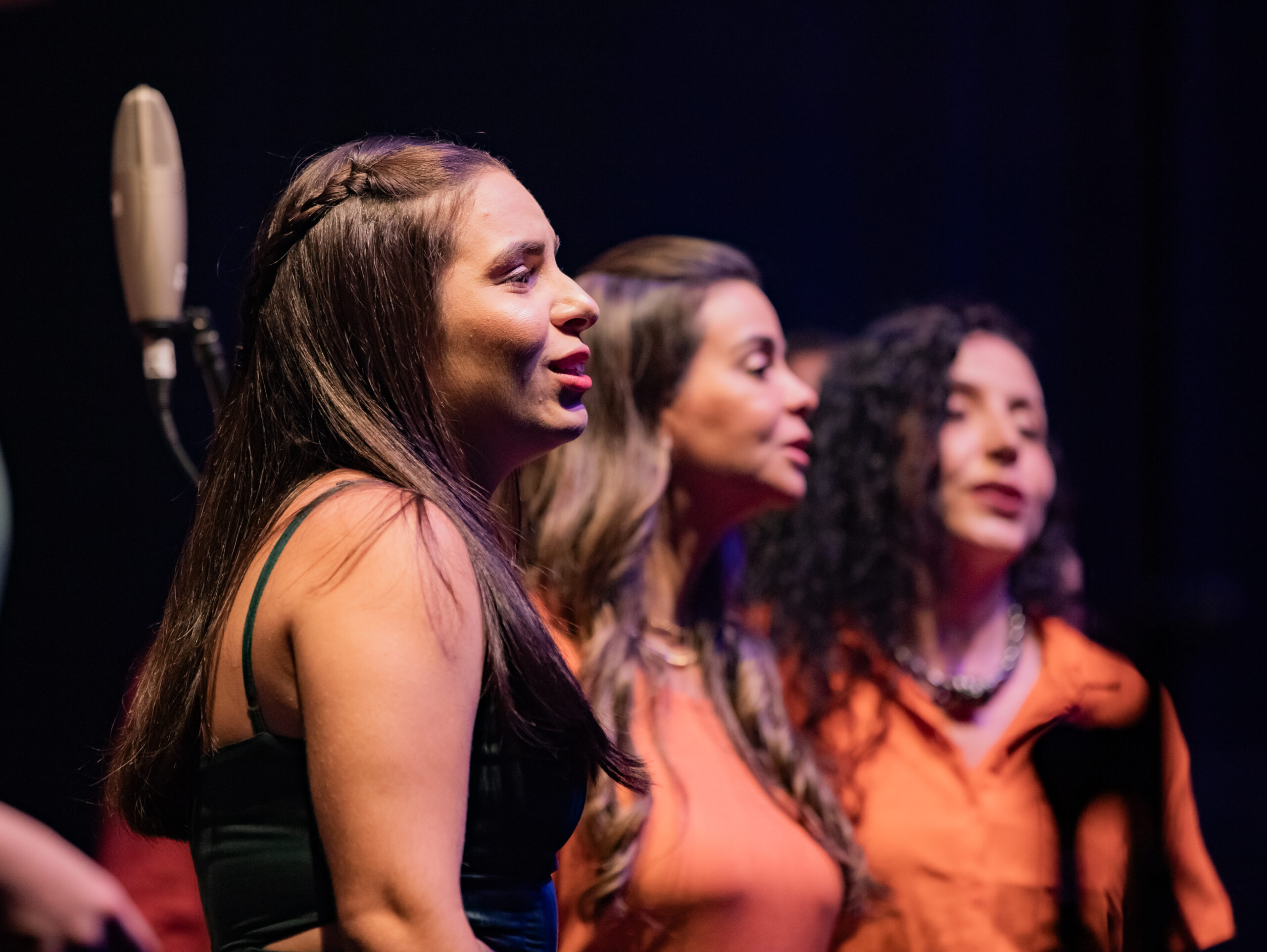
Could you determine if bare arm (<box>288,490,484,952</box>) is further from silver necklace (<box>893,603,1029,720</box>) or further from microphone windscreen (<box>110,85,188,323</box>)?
silver necklace (<box>893,603,1029,720</box>)

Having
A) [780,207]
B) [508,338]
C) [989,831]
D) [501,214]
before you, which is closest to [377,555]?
[508,338]

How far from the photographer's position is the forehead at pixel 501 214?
50.6 inches

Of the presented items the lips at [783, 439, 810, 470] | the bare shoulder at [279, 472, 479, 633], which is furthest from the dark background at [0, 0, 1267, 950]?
the bare shoulder at [279, 472, 479, 633]

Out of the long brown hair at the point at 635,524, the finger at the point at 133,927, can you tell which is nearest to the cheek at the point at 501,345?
the finger at the point at 133,927

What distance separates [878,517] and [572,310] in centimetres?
131

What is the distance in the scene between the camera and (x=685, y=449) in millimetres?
2160

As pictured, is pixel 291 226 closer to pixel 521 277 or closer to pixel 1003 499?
pixel 521 277

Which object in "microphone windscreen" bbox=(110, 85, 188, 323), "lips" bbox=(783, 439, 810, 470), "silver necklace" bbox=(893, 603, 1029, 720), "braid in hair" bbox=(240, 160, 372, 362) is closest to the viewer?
"braid in hair" bbox=(240, 160, 372, 362)

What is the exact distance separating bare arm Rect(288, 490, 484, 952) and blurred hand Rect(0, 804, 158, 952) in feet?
1.31

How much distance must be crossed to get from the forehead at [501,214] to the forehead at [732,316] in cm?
84

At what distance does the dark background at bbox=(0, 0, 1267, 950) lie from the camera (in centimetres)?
211

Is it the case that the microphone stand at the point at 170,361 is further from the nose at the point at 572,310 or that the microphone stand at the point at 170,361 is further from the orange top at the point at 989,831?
the orange top at the point at 989,831

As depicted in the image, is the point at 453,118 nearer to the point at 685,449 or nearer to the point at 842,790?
the point at 685,449

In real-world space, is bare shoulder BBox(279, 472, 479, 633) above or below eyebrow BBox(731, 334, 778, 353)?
above
